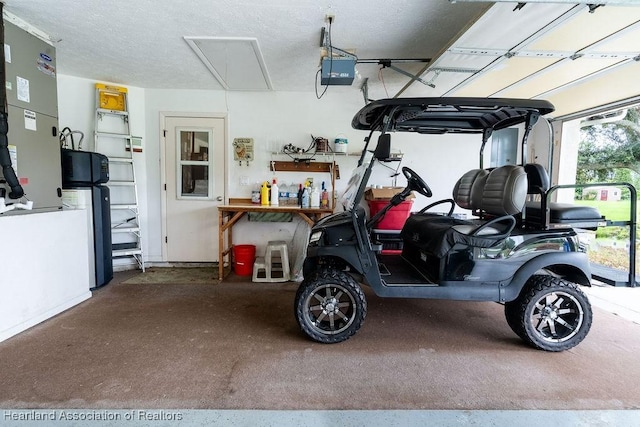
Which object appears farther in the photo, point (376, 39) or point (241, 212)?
point (241, 212)

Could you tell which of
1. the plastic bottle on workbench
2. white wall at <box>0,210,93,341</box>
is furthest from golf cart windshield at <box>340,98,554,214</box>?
white wall at <box>0,210,93,341</box>

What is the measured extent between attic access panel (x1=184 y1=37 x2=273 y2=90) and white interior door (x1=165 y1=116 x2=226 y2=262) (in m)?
0.68

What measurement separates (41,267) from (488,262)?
364cm

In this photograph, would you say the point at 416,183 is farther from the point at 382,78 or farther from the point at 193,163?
the point at 193,163

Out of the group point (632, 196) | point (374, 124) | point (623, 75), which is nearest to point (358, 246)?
point (374, 124)

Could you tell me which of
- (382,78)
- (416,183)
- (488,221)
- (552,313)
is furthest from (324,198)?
(552,313)

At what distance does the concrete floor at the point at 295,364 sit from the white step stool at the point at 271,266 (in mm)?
856

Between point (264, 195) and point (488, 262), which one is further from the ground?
point (264, 195)

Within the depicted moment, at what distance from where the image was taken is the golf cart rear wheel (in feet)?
7.04

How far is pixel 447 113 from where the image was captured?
7.91 feet

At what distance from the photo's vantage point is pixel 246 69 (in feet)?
11.1

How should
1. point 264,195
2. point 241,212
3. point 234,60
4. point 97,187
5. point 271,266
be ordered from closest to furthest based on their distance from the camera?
1. point 234,60
2. point 97,187
3. point 241,212
4. point 271,266
5. point 264,195

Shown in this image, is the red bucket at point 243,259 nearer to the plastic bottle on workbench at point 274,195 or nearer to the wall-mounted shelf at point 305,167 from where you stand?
the plastic bottle on workbench at point 274,195

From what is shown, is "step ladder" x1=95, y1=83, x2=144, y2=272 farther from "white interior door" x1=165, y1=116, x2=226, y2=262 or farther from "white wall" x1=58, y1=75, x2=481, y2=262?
"white interior door" x1=165, y1=116, x2=226, y2=262
